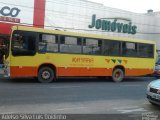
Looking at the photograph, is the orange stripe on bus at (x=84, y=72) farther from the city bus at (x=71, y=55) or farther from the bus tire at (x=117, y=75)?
the bus tire at (x=117, y=75)

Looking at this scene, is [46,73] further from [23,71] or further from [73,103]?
[73,103]

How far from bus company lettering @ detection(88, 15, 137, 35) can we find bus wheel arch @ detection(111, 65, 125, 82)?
1291 centimetres

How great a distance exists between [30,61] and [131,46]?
7.30 meters

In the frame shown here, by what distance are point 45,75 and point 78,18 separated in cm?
1567

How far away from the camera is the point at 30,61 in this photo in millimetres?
17172

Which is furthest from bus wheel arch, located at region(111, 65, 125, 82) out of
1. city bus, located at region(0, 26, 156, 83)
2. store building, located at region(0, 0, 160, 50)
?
store building, located at region(0, 0, 160, 50)

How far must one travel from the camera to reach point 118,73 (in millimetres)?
21000

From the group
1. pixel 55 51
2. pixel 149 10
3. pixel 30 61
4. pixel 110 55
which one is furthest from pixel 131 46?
pixel 149 10

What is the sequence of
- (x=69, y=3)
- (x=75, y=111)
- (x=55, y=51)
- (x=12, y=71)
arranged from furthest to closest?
(x=69, y=3) < (x=55, y=51) < (x=12, y=71) < (x=75, y=111)

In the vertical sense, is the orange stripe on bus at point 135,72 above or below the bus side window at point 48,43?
below

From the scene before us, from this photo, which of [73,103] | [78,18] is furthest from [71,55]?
[78,18]

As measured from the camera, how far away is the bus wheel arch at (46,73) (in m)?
17.6

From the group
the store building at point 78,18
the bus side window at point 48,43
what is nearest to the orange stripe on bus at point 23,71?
the bus side window at point 48,43

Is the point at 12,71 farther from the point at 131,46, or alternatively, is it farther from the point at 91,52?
the point at 131,46
